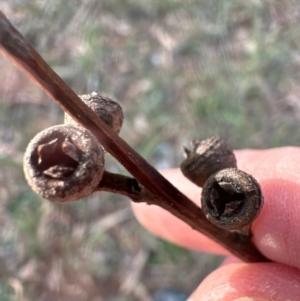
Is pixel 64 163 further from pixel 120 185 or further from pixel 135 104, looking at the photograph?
pixel 135 104

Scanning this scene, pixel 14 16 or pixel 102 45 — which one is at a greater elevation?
pixel 14 16

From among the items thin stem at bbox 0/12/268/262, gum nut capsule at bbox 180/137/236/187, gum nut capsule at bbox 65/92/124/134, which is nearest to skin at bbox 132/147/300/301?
thin stem at bbox 0/12/268/262

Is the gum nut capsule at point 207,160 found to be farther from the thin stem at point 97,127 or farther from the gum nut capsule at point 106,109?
the gum nut capsule at point 106,109

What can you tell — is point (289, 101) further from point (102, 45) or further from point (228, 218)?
point (228, 218)

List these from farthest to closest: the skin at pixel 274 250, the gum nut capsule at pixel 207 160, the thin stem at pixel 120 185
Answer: the skin at pixel 274 250
the gum nut capsule at pixel 207 160
the thin stem at pixel 120 185

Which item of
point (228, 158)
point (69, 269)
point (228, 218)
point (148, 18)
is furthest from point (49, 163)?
point (148, 18)

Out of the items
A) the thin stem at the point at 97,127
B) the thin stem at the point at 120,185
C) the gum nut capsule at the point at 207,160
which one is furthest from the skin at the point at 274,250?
the thin stem at the point at 120,185
